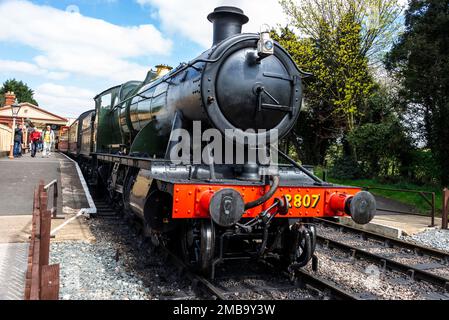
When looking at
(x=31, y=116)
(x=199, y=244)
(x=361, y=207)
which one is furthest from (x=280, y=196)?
(x=31, y=116)

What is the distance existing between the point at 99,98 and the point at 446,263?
939cm

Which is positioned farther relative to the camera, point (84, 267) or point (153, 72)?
point (153, 72)

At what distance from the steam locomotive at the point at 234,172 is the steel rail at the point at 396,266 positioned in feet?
5.33

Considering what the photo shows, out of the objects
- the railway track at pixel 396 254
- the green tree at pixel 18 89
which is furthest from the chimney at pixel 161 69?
the green tree at pixel 18 89

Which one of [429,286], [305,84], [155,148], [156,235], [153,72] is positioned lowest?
[429,286]

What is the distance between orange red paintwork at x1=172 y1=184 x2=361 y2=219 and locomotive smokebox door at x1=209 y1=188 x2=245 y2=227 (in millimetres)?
175

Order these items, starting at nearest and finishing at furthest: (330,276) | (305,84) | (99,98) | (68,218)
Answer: (330,276) < (68,218) < (99,98) < (305,84)

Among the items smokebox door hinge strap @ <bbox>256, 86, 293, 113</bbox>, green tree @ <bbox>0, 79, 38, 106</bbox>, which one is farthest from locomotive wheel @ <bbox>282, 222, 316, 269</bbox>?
green tree @ <bbox>0, 79, 38, 106</bbox>

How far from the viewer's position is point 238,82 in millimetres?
5008

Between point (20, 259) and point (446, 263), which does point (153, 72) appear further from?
point (446, 263)

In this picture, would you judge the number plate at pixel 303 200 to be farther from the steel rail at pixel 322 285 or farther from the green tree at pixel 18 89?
the green tree at pixel 18 89

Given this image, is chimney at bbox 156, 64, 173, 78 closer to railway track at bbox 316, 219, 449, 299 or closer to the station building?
railway track at bbox 316, 219, 449, 299

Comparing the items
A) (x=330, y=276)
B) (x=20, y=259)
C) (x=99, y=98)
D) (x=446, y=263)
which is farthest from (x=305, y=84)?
(x=20, y=259)

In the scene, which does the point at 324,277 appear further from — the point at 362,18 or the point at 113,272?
the point at 362,18
